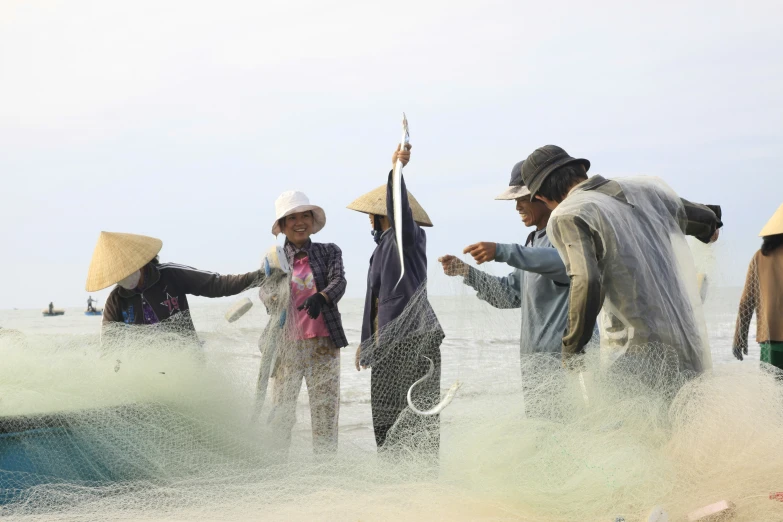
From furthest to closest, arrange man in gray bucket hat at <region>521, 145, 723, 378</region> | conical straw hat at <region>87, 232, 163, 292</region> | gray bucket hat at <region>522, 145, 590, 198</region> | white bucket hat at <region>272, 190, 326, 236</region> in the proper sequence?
white bucket hat at <region>272, 190, 326, 236</region>, conical straw hat at <region>87, 232, 163, 292</region>, gray bucket hat at <region>522, 145, 590, 198</region>, man in gray bucket hat at <region>521, 145, 723, 378</region>

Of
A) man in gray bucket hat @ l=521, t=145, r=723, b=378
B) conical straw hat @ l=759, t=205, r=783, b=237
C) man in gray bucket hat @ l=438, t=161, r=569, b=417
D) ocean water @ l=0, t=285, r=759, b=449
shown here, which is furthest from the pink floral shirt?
conical straw hat @ l=759, t=205, r=783, b=237

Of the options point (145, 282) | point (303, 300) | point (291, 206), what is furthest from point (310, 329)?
point (145, 282)

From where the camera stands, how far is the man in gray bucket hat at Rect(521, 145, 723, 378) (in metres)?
2.51

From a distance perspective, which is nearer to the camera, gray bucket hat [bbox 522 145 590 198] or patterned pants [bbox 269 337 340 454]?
gray bucket hat [bbox 522 145 590 198]

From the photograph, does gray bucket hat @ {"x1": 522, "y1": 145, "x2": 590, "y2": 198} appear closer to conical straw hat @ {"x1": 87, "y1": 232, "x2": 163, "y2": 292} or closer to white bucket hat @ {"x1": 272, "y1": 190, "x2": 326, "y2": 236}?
white bucket hat @ {"x1": 272, "y1": 190, "x2": 326, "y2": 236}

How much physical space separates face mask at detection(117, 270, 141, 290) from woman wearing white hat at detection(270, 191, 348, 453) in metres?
0.89

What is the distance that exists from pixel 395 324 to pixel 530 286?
2.57ft

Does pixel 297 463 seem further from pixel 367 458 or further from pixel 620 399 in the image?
pixel 620 399

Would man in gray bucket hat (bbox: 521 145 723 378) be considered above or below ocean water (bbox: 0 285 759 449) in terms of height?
above

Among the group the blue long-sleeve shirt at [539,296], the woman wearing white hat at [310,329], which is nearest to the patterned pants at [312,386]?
the woman wearing white hat at [310,329]

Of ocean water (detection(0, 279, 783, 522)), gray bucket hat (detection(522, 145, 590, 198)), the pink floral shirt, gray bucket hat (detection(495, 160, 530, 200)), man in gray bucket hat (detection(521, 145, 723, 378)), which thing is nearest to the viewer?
ocean water (detection(0, 279, 783, 522))

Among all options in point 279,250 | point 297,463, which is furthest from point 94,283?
point 297,463

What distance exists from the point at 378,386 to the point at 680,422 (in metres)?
1.85

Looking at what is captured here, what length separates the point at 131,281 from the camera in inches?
165
